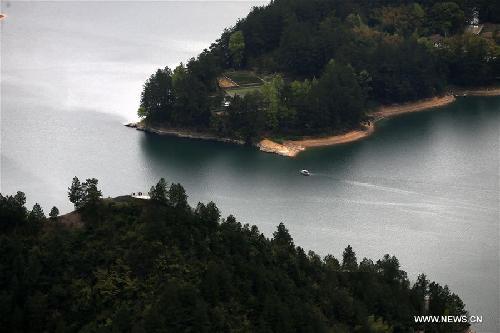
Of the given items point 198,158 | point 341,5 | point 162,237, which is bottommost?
point 162,237

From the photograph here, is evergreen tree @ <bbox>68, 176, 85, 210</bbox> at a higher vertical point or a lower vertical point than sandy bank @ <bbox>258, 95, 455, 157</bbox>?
lower

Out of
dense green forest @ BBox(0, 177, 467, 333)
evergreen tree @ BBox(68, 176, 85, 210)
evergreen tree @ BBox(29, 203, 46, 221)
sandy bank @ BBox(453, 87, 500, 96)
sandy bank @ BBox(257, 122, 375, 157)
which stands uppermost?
sandy bank @ BBox(453, 87, 500, 96)

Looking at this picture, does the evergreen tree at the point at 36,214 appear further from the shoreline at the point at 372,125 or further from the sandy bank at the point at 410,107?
the sandy bank at the point at 410,107

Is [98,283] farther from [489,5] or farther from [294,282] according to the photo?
[489,5]

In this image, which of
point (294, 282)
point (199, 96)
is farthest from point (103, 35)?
point (294, 282)

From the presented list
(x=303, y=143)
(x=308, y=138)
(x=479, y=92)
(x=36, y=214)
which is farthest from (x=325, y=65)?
(x=36, y=214)

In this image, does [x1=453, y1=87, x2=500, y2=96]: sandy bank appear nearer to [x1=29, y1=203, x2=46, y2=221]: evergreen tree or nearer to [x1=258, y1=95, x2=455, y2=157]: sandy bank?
[x1=258, y1=95, x2=455, y2=157]: sandy bank

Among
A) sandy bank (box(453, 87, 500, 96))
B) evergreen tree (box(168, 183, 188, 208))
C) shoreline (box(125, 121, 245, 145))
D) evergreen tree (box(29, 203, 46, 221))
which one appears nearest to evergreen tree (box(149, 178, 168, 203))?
evergreen tree (box(168, 183, 188, 208))
